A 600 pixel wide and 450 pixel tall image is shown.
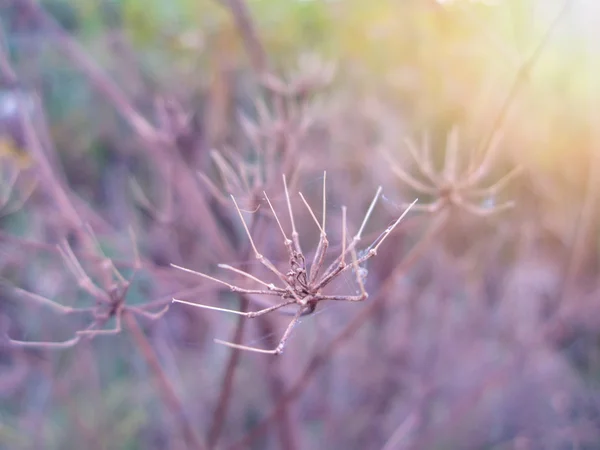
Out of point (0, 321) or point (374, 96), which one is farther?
point (374, 96)

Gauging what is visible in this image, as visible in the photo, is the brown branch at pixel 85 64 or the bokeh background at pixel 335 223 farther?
the bokeh background at pixel 335 223

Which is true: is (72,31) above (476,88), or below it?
A: above

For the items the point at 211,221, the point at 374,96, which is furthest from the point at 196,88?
the point at 211,221

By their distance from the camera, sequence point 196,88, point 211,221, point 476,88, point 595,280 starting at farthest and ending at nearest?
point 196,88, point 595,280, point 476,88, point 211,221

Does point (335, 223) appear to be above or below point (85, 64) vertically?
below

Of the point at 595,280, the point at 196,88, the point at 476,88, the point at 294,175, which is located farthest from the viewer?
the point at 196,88

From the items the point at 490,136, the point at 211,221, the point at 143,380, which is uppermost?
the point at 143,380

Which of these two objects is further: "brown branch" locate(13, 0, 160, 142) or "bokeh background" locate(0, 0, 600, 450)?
"bokeh background" locate(0, 0, 600, 450)

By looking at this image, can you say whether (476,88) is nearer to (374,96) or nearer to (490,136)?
(374,96)
